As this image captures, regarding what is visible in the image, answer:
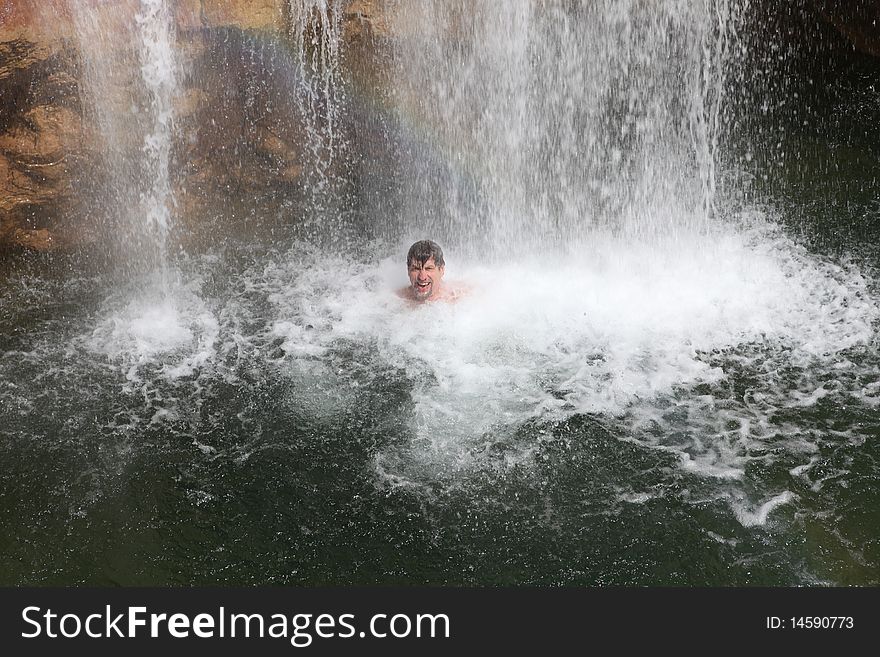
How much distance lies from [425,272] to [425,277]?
0.04m

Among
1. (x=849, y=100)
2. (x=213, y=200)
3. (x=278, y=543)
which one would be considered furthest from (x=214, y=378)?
(x=849, y=100)

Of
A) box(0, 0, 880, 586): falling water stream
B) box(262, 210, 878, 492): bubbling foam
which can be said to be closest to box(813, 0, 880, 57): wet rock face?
box(0, 0, 880, 586): falling water stream

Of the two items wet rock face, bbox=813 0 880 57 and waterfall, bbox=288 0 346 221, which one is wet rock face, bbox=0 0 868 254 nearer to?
waterfall, bbox=288 0 346 221

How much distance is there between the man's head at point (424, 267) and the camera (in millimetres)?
6992

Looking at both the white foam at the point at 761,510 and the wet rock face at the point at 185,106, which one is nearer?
the white foam at the point at 761,510

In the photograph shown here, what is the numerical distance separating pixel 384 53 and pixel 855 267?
188 inches

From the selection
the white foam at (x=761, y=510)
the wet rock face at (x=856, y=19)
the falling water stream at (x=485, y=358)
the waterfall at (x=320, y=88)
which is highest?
the wet rock face at (x=856, y=19)

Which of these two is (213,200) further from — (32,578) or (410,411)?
(32,578)

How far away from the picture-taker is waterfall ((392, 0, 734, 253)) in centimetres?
818

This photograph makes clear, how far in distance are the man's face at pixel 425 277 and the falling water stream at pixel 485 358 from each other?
0.14m

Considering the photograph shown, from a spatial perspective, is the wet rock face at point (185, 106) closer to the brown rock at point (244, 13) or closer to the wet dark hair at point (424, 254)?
the brown rock at point (244, 13)

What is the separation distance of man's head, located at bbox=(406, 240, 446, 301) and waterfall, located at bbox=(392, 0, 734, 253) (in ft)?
5.31

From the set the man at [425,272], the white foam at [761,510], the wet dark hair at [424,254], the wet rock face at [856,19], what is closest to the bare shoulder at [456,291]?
the man at [425,272]

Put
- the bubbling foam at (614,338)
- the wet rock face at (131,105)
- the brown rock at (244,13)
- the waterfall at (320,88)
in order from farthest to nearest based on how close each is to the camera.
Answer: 1. the waterfall at (320,88)
2. the brown rock at (244,13)
3. the wet rock face at (131,105)
4. the bubbling foam at (614,338)
